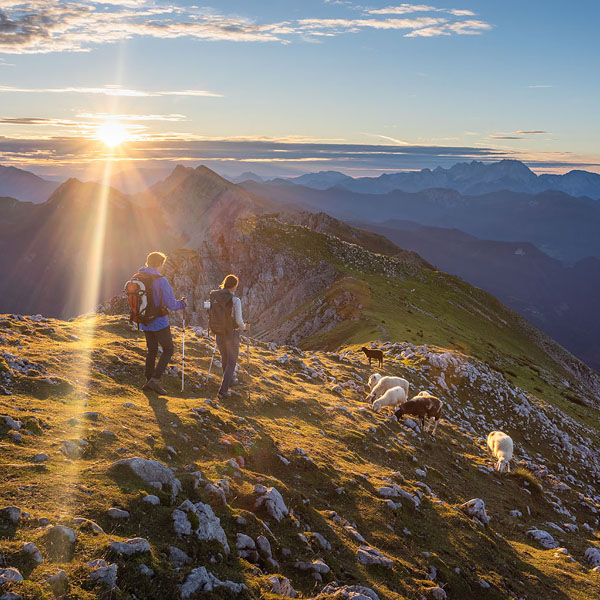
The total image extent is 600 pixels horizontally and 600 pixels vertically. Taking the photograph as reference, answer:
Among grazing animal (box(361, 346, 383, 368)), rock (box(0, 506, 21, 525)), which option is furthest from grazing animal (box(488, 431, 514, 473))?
rock (box(0, 506, 21, 525))

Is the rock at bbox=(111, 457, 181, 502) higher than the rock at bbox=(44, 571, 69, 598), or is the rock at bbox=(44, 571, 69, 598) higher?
the rock at bbox=(44, 571, 69, 598)

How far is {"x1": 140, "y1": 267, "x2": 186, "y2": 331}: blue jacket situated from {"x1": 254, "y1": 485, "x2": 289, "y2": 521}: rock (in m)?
6.12

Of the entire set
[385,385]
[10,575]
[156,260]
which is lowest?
[385,385]

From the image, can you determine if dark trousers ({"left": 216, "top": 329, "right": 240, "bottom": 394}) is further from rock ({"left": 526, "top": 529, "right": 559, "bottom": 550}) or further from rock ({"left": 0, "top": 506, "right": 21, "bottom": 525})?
rock ({"left": 526, "top": 529, "right": 559, "bottom": 550})

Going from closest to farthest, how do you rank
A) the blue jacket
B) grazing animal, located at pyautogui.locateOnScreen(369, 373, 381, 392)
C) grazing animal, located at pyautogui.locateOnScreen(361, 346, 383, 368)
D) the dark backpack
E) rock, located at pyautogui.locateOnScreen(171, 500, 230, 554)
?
rock, located at pyautogui.locateOnScreen(171, 500, 230, 554)
the blue jacket
the dark backpack
grazing animal, located at pyautogui.locateOnScreen(369, 373, 381, 392)
grazing animal, located at pyautogui.locateOnScreen(361, 346, 383, 368)

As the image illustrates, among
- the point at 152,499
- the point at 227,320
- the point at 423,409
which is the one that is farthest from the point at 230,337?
the point at 423,409

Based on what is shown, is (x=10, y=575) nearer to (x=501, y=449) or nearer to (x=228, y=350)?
(x=228, y=350)

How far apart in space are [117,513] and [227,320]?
325 inches

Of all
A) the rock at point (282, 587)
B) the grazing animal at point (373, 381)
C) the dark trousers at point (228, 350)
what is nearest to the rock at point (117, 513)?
the rock at point (282, 587)

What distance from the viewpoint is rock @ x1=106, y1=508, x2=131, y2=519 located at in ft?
23.8

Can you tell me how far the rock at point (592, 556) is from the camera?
1274 centimetres

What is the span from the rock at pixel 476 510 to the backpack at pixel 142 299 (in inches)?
424

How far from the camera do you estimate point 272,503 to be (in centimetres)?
916

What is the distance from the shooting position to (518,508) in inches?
621
